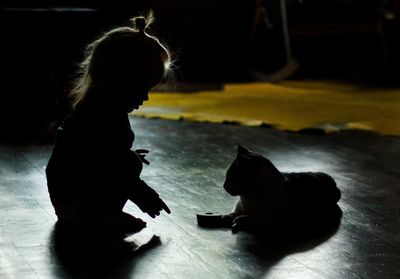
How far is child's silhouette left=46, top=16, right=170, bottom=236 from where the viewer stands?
2.05 meters

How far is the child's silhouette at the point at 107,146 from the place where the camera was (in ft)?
6.72

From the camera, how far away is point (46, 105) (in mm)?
3789

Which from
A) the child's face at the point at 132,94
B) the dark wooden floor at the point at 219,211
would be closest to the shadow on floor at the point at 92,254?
the dark wooden floor at the point at 219,211

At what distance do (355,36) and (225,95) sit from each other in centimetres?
163

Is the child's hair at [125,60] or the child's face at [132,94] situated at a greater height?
the child's hair at [125,60]

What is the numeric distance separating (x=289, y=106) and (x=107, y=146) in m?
2.49

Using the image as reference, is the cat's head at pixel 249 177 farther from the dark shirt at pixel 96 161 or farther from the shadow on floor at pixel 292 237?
the dark shirt at pixel 96 161

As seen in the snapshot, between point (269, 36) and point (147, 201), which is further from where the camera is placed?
point (269, 36)

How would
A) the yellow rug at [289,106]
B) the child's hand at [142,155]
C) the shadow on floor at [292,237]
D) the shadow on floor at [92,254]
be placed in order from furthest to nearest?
the yellow rug at [289,106] → the child's hand at [142,155] → the shadow on floor at [292,237] → the shadow on floor at [92,254]

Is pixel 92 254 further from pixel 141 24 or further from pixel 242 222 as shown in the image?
pixel 141 24

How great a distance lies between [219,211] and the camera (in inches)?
88.1

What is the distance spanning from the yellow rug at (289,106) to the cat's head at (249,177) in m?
1.63

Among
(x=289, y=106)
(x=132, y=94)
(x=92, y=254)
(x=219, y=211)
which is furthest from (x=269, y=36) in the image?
(x=92, y=254)

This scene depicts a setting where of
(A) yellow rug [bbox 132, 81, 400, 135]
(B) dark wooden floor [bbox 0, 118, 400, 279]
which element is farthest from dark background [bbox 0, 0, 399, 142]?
(B) dark wooden floor [bbox 0, 118, 400, 279]
